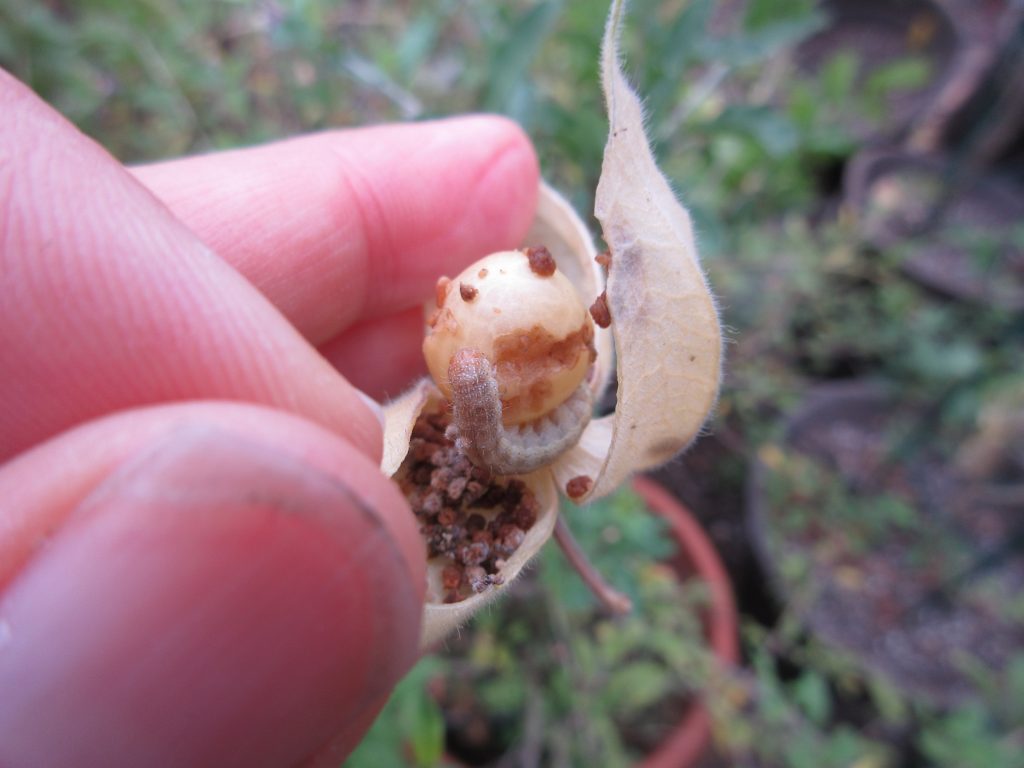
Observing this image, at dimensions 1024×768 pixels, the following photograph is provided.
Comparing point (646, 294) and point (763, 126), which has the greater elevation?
point (646, 294)

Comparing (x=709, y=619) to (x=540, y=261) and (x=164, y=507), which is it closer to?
(x=540, y=261)

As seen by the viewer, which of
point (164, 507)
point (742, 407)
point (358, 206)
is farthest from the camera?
point (742, 407)

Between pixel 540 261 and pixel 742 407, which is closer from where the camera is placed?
pixel 540 261

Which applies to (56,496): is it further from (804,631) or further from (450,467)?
(804,631)

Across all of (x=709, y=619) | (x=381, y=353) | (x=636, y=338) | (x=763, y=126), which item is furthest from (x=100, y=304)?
(x=709, y=619)

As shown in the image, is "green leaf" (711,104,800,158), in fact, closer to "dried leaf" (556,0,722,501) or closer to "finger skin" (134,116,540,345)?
"finger skin" (134,116,540,345)

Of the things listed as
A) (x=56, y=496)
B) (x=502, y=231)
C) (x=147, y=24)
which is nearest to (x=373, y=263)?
(x=502, y=231)

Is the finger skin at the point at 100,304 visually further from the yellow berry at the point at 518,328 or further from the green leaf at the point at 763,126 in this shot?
the green leaf at the point at 763,126
